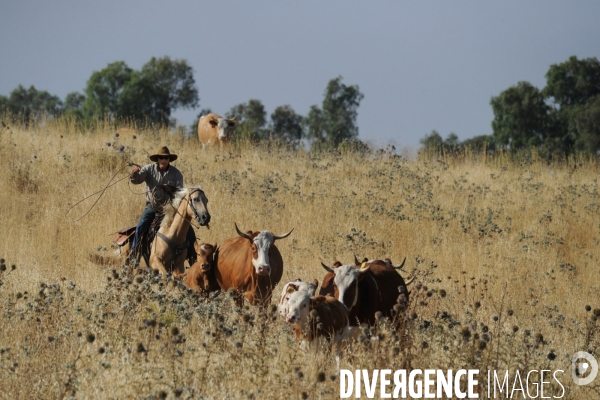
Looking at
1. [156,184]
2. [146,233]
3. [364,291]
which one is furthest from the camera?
[146,233]

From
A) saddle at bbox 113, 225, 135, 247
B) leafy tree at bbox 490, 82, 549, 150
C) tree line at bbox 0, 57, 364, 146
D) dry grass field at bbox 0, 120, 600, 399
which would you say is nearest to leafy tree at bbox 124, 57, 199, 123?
tree line at bbox 0, 57, 364, 146

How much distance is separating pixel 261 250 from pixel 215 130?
54.1 ft

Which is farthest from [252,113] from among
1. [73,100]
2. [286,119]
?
[73,100]

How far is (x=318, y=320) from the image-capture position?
8164 millimetres

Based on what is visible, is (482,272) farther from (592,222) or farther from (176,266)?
(176,266)

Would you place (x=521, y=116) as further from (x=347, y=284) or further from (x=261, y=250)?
(x=347, y=284)

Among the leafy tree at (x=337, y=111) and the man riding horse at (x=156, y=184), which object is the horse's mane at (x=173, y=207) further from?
the leafy tree at (x=337, y=111)

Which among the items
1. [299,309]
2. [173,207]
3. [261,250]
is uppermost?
[173,207]

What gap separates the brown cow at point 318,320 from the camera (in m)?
8.05

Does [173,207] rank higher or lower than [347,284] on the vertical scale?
higher

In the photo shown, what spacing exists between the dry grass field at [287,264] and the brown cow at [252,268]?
2.71ft

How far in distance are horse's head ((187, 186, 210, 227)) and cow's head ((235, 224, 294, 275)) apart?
1.08 meters

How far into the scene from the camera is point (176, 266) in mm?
→ 13219

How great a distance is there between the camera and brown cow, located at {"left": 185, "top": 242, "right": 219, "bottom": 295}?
38.9 feet
